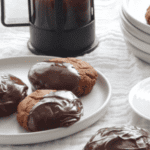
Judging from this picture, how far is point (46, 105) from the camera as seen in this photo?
0.58m

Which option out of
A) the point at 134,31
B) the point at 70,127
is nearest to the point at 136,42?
the point at 134,31

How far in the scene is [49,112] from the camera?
577mm

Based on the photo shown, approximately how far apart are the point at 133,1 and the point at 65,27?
20cm

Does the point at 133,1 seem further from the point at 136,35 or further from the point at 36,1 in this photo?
the point at 36,1

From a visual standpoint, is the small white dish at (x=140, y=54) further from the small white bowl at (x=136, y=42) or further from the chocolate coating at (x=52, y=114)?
the chocolate coating at (x=52, y=114)

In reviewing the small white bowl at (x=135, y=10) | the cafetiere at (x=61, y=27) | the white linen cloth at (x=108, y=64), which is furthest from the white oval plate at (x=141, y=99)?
A: the cafetiere at (x=61, y=27)

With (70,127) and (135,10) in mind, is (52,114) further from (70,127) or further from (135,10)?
(135,10)

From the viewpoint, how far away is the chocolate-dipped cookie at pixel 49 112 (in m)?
0.58

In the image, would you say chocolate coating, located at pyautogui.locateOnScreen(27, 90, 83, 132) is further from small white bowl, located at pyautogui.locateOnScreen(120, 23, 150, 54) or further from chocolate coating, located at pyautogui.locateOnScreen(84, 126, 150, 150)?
small white bowl, located at pyautogui.locateOnScreen(120, 23, 150, 54)

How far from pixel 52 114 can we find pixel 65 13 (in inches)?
13.7

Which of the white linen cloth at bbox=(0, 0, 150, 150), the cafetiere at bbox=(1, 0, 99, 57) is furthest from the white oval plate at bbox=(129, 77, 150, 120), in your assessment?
the cafetiere at bbox=(1, 0, 99, 57)

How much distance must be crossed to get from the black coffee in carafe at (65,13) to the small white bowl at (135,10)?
0.11 meters

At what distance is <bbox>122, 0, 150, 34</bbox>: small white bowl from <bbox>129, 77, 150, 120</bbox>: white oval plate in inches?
5.8

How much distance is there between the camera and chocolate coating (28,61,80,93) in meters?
0.67
